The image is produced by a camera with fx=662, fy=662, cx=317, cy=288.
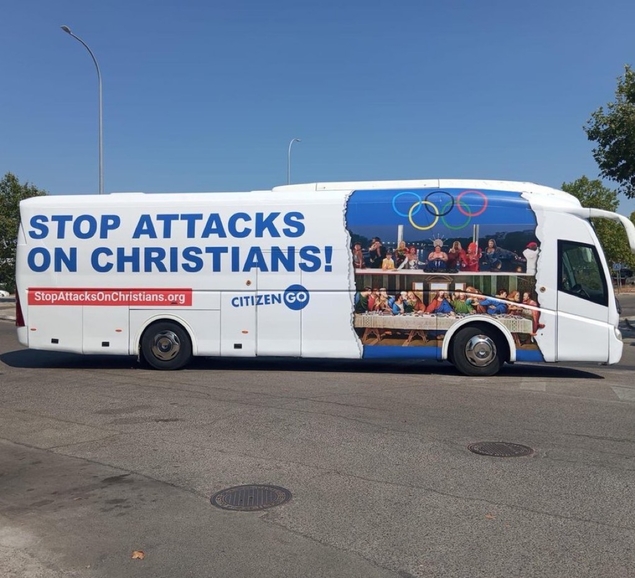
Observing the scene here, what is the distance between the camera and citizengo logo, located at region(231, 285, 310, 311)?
12258 mm

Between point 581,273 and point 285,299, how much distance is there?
526 centimetres

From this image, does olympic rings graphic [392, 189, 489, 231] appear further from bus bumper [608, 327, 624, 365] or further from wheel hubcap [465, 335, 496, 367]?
bus bumper [608, 327, 624, 365]

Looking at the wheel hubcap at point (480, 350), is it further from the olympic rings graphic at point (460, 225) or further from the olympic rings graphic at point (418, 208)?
the olympic rings graphic at point (418, 208)

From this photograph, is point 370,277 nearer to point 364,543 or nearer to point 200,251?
point 200,251

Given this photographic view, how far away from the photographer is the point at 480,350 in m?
11.8

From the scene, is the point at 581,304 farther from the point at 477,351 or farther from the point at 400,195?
the point at 400,195

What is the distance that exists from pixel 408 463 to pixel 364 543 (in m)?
1.93

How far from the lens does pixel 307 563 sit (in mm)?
4215

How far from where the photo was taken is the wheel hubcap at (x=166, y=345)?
500 inches

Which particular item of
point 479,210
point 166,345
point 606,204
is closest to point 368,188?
point 479,210

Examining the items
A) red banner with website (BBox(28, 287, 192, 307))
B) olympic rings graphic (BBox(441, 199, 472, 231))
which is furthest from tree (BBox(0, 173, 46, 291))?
olympic rings graphic (BBox(441, 199, 472, 231))

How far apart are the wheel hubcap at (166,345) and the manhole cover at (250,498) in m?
7.30

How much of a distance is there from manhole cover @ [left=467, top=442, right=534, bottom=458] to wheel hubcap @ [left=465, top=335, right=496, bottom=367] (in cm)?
479

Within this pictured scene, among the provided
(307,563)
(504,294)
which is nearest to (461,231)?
(504,294)
